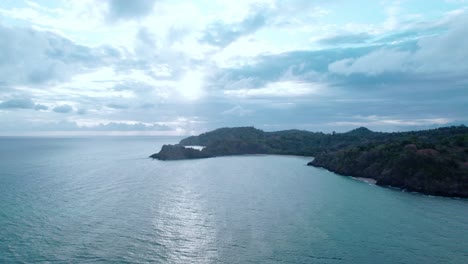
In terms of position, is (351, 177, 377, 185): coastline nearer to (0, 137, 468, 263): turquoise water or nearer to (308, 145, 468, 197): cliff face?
(308, 145, 468, 197): cliff face

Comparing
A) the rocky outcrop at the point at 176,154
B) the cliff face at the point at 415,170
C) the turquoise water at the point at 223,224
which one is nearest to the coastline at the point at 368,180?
the cliff face at the point at 415,170

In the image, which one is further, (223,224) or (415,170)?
(415,170)

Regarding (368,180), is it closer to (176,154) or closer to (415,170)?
(415,170)

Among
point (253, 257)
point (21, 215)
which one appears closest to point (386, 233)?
point (253, 257)

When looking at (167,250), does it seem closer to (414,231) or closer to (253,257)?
(253,257)

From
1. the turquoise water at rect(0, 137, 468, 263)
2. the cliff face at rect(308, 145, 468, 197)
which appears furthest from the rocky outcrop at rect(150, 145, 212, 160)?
the cliff face at rect(308, 145, 468, 197)

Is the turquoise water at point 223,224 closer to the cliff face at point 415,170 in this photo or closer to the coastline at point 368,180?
the cliff face at point 415,170

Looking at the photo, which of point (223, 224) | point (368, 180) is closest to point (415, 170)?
point (368, 180)

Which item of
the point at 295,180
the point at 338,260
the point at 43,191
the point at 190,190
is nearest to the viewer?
the point at 338,260

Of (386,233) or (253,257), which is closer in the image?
(253,257)
